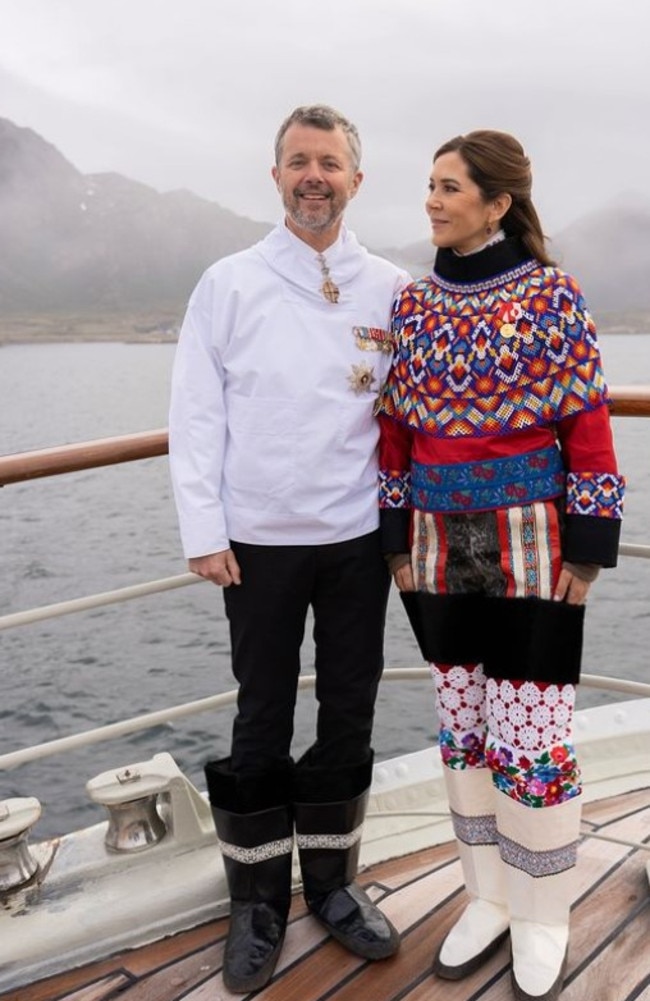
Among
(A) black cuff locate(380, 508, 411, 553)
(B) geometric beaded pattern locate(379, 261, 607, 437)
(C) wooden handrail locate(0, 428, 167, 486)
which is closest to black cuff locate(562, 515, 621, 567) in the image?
(B) geometric beaded pattern locate(379, 261, 607, 437)

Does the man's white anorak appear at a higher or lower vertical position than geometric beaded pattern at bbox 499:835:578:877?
higher

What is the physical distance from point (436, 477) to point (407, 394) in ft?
0.48

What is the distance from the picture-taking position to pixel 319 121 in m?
1.59

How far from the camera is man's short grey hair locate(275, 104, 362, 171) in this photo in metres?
1.59

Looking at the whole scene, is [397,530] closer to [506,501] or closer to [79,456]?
[506,501]

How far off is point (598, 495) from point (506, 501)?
0.46 ft

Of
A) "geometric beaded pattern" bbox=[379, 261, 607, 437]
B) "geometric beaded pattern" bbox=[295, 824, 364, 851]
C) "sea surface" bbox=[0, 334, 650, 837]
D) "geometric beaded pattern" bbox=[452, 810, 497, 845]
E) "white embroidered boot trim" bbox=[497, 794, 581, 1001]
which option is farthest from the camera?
"sea surface" bbox=[0, 334, 650, 837]

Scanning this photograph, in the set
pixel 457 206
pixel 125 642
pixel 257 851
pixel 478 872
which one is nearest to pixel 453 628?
pixel 478 872

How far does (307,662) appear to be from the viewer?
11.7m

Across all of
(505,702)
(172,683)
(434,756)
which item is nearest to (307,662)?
(172,683)

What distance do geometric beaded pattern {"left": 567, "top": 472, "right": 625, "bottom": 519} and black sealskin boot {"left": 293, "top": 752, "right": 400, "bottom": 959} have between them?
0.67 meters

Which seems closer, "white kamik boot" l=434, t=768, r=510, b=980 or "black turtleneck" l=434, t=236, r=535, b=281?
"black turtleneck" l=434, t=236, r=535, b=281

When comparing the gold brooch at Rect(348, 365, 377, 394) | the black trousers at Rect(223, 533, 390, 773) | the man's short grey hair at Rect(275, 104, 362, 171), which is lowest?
the black trousers at Rect(223, 533, 390, 773)

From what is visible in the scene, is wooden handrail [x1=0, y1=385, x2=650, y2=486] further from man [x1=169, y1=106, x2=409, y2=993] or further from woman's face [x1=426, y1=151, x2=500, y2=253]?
woman's face [x1=426, y1=151, x2=500, y2=253]
